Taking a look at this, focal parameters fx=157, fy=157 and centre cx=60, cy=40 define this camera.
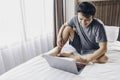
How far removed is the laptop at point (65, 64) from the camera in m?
1.32

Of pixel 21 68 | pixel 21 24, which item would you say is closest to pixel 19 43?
pixel 21 24

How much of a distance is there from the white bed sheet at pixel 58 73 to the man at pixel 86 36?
111mm

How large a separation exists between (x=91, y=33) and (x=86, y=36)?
70 millimetres

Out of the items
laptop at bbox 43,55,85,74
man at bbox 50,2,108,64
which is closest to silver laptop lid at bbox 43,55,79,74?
laptop at bbox 43,55,85,74

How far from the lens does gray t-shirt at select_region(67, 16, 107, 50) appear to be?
5.09 ft

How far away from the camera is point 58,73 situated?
4.58ft

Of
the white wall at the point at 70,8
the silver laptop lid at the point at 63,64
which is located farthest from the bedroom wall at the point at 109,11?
the silver laptop lid at the point at 63,64

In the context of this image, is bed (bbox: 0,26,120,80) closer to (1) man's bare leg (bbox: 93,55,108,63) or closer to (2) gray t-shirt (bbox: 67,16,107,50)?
(1) man's bare leg (bbox: 93,55,108,63)

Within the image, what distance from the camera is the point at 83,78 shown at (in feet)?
4.24

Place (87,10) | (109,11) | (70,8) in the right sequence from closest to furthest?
(87,10) < (109,11) < (70,8)

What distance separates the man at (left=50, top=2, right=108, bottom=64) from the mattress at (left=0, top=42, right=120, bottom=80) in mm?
109

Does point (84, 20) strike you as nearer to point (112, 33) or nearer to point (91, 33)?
point (91, 33)

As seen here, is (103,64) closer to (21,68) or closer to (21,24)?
(21,68)

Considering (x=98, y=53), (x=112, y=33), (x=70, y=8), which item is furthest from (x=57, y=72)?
(x=70, y=8)
